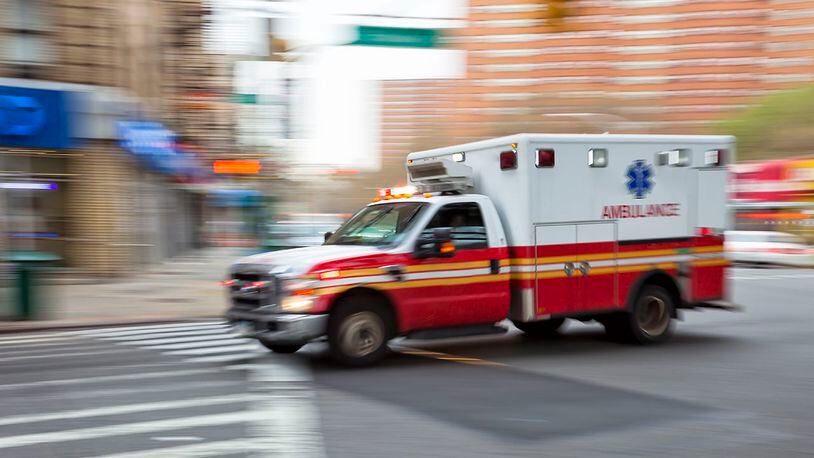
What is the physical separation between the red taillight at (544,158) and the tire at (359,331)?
98.8 inches

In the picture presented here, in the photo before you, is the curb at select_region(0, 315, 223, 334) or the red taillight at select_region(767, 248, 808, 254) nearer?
Result: the curb at select_region(0, 315, 223, 334)

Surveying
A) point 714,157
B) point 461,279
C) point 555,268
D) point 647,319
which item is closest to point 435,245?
point 461,279

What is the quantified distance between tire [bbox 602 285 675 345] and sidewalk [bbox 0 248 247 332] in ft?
23.8

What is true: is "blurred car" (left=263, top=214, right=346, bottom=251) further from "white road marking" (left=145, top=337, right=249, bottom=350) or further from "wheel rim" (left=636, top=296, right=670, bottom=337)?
"wheel rim" (left=636, top=296, right=670, bottom=337)

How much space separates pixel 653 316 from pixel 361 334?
163 inches

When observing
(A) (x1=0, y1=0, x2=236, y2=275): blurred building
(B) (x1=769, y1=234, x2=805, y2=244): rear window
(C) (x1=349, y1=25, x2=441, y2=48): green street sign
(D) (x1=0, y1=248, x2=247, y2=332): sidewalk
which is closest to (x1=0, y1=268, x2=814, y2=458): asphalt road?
(D) (x1=0, y1=248, x2=247, y2=332): sidewalk

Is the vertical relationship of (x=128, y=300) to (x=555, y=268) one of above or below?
below

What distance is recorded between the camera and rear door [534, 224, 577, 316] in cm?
956

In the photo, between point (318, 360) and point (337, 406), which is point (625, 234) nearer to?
point (318, 360)

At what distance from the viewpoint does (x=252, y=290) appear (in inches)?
345

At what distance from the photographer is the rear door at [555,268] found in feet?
31.4

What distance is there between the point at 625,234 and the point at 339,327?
3.91 meters

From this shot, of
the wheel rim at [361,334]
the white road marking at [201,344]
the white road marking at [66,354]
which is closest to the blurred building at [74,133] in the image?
the white road marking at [66,354]

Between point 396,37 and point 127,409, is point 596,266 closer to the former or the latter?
point 127,409
